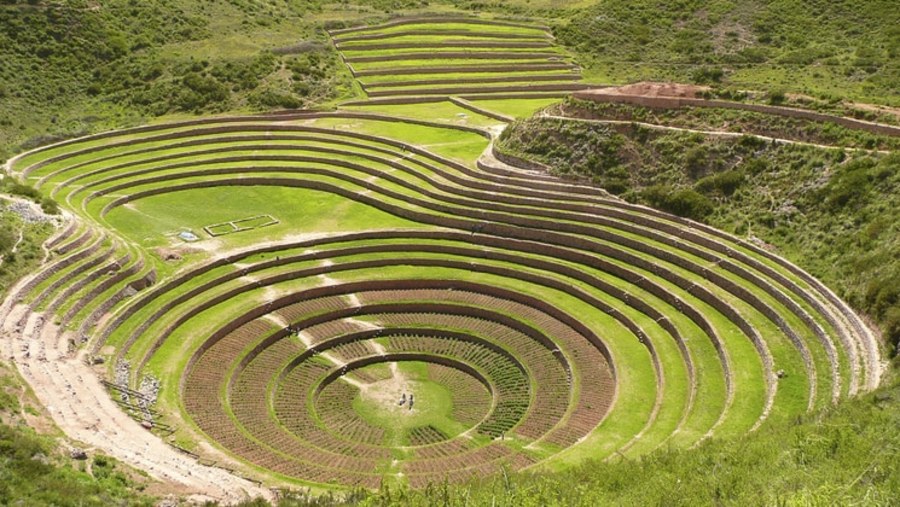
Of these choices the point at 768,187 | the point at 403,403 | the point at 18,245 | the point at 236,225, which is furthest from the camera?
the point at 236,225

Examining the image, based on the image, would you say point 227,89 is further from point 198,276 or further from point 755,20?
point 755,20

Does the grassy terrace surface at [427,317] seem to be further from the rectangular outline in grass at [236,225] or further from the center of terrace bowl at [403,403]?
the rectangular outline in grass at [236,225]

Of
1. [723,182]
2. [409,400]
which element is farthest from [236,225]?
[723,182]

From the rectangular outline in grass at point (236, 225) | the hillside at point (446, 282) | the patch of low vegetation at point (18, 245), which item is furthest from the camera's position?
the rectangular outline in grass at point (236, 225)

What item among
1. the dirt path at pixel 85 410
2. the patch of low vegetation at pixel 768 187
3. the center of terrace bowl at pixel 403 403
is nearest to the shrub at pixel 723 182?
the patch of low vegetation at pixel 768 187

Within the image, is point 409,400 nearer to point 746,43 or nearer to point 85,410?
point 85,410

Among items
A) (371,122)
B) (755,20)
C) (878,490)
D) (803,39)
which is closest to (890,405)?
(878,490)

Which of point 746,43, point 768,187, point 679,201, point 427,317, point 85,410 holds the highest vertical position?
point 746,43
